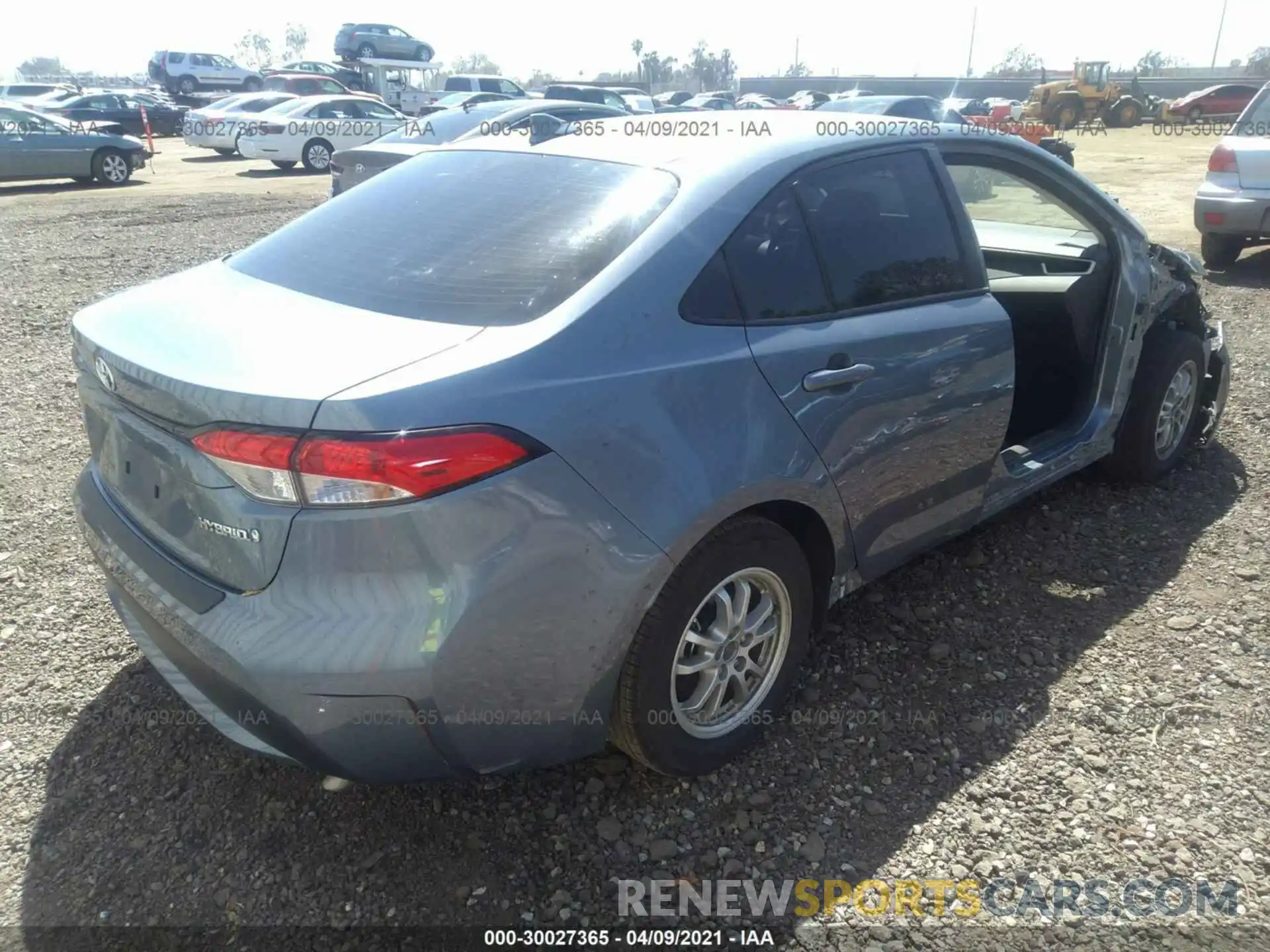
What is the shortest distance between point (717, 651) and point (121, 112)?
32.0m

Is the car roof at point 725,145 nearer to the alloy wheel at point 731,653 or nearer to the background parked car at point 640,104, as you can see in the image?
the alloy wheel at point 731,653

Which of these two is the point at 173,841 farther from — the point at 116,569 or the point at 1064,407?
the point at 1064,407

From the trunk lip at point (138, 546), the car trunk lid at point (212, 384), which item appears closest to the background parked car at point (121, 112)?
the trunk lip at point (138, 546)

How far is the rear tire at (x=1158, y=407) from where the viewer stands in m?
4.11

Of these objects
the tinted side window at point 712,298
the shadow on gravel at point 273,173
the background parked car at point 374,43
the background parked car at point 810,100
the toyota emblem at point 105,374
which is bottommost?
the shadow on gravel at point 273,173

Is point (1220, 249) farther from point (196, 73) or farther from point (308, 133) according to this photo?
point (196, 73)

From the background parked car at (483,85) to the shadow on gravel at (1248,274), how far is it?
21966 millimetres

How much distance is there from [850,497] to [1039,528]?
172 centimetres

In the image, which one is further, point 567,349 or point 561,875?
point 561,875

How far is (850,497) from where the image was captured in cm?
272

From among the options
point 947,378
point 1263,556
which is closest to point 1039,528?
point 1263,556

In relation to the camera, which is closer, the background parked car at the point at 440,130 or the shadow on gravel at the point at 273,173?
the background parked car at the point at 440,130

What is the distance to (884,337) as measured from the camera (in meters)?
2.74

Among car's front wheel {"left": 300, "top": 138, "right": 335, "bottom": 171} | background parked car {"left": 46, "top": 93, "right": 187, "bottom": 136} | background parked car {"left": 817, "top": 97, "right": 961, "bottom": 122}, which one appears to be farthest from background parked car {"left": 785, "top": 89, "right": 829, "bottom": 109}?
background parked car {"left": 46, "top": 93, "right": 187, "bottom": 136}
